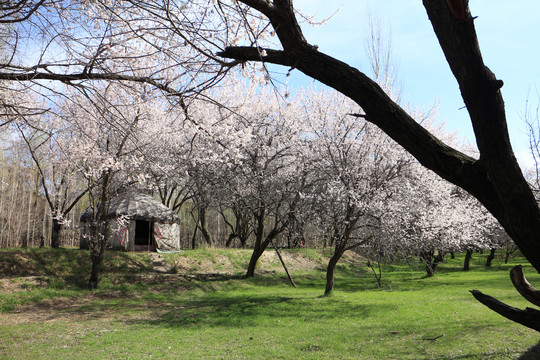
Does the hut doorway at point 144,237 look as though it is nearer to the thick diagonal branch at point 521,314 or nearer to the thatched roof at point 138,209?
the thatched roof at point 138,209

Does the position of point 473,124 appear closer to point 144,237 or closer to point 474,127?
point 474,127

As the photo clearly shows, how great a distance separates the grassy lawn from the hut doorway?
2.85m

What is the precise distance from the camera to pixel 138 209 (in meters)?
22.4

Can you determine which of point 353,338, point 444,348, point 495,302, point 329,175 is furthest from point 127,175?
point 495,302

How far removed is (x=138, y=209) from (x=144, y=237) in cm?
514

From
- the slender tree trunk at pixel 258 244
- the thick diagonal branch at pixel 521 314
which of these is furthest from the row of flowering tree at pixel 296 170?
the thick diagonal branch at pixel 521 314

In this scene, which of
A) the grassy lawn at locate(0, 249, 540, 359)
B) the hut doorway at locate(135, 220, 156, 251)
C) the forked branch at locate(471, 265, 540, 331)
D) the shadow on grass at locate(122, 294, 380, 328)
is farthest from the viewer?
the hut doorway at locate(135, 220, 156, 251)

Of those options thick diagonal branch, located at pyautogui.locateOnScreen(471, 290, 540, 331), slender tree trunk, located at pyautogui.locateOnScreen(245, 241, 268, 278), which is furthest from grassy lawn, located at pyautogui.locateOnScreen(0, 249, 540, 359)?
thick diagonal branch, located at pyautogui.locateOnScreen(471, 290, 540, 331)

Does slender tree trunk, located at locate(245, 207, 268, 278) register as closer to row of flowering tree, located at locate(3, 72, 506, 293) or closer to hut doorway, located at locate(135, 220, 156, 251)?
row of flowering tree, located at locate(3, 72, 506, 293)

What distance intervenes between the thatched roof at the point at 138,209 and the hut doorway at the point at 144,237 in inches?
37.9

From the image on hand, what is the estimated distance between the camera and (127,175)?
18.7 meters

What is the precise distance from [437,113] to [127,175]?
54.8 ft

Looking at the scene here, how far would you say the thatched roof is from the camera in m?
21.8

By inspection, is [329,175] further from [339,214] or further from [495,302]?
[495,302]
